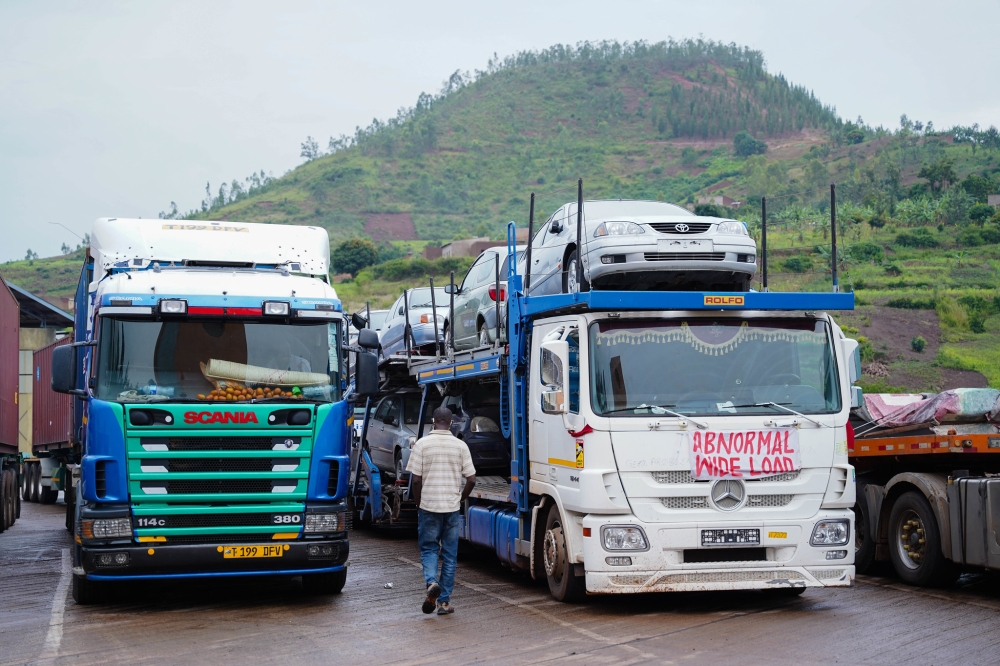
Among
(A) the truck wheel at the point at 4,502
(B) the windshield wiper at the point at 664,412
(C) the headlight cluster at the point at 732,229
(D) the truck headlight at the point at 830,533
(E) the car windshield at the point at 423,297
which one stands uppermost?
(C) the headlight cluster at the point at 732,229

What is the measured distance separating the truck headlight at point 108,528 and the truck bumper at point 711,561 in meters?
3.81

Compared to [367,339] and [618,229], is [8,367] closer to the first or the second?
[367,339]

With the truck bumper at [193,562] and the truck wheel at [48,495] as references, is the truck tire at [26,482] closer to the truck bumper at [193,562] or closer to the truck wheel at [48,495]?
the truck wheel at [48,495]

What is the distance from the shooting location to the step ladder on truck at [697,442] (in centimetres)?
855

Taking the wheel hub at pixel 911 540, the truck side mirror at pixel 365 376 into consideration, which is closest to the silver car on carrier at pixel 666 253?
the truck side mirror at pixel 365 376

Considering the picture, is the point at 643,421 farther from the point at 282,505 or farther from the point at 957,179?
the point at 957,179

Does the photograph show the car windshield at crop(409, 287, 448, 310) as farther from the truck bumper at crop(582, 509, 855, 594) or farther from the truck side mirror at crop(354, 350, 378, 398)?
the truck bumper at crop(582, 509, 855, 594)

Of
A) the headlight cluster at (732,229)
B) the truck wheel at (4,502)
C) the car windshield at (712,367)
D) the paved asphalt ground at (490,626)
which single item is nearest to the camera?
the paved asphalt ground at (490,626)

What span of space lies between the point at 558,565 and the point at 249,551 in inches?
105

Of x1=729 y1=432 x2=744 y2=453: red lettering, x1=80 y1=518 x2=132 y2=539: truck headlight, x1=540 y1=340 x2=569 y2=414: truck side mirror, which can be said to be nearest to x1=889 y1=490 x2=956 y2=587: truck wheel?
x1=729 y1=432 x2=744 y2=453: red lettering

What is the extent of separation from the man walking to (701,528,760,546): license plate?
206 centimetres

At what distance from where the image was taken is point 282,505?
9.22 meters

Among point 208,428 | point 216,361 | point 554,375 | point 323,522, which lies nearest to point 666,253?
point 554,375

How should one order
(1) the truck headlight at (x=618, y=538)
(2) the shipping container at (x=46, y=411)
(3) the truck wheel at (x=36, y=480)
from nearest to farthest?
(1) the truck headlight at (x=618, y=538) < (2) the shipping container at (x=46, y=411) < (3) the truck wheel at (x=36, y=480)
